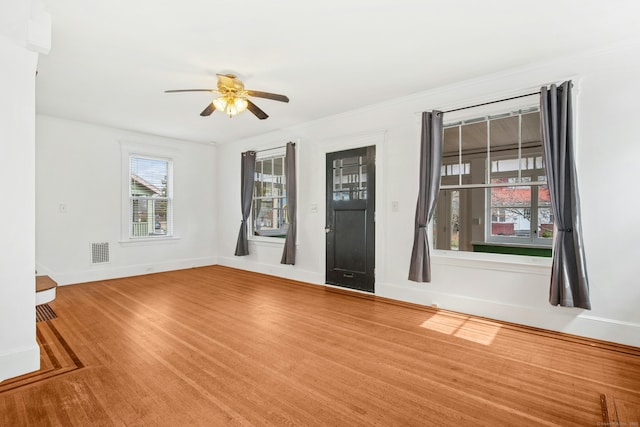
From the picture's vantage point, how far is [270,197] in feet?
20.4

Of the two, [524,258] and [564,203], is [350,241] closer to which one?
[524,258]

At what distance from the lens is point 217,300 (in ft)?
14.1

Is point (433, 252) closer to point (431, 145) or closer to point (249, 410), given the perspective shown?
point (431, 145)

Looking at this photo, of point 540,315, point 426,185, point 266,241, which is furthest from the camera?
point 266,241

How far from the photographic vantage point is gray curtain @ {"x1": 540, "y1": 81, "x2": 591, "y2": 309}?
2967 mm

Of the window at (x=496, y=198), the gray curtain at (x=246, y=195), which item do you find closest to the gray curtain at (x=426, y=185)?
the window at (x=496, y=198)

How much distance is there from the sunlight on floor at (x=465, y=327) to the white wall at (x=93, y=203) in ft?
16.9

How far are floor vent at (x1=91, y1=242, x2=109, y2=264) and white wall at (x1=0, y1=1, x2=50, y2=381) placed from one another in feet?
11.4

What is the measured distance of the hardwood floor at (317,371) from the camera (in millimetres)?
1892

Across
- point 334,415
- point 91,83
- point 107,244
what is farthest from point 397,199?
point 107,244

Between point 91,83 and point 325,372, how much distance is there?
4.05 metres

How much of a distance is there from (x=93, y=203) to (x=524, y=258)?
250 inches

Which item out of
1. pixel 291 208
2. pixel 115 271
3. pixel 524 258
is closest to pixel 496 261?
pixel 524 258

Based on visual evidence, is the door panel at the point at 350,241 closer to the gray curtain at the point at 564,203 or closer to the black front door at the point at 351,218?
the black front door at the point at 351,218
